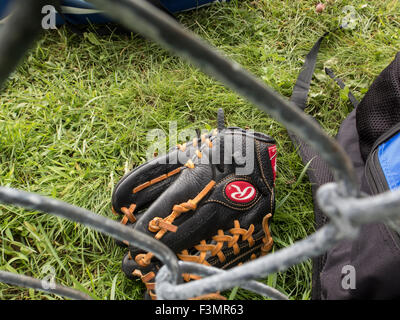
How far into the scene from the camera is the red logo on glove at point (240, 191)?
3.78 ft

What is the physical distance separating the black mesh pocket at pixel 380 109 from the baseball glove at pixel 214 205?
1.12 feet

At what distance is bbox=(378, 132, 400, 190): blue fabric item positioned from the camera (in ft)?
3.31

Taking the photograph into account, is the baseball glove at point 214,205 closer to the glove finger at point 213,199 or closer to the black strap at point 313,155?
the glove finger at point 213,199

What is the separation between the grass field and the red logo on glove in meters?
0.19

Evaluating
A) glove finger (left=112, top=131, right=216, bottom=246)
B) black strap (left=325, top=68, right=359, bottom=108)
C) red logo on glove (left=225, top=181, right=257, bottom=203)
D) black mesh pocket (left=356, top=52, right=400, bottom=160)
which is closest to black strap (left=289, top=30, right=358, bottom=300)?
black strap (left=325, top=68, right=359, bottom=108)

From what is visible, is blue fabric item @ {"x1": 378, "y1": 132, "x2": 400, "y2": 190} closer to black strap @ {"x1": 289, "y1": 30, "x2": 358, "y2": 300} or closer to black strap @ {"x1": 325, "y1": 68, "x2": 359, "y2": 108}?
black strap @ {"x1": 289, "y1": 30, "x2": 358, "y2": 300}

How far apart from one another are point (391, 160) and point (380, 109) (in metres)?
0.23

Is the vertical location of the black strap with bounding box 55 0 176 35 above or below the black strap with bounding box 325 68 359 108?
above

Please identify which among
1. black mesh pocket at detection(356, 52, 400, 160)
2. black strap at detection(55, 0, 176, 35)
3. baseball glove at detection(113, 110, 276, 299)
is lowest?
baseball glove at detection(113, 110, 276, 299)

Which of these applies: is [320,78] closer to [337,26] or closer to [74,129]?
[337,26]

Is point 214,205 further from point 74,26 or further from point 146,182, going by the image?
point 74,26
